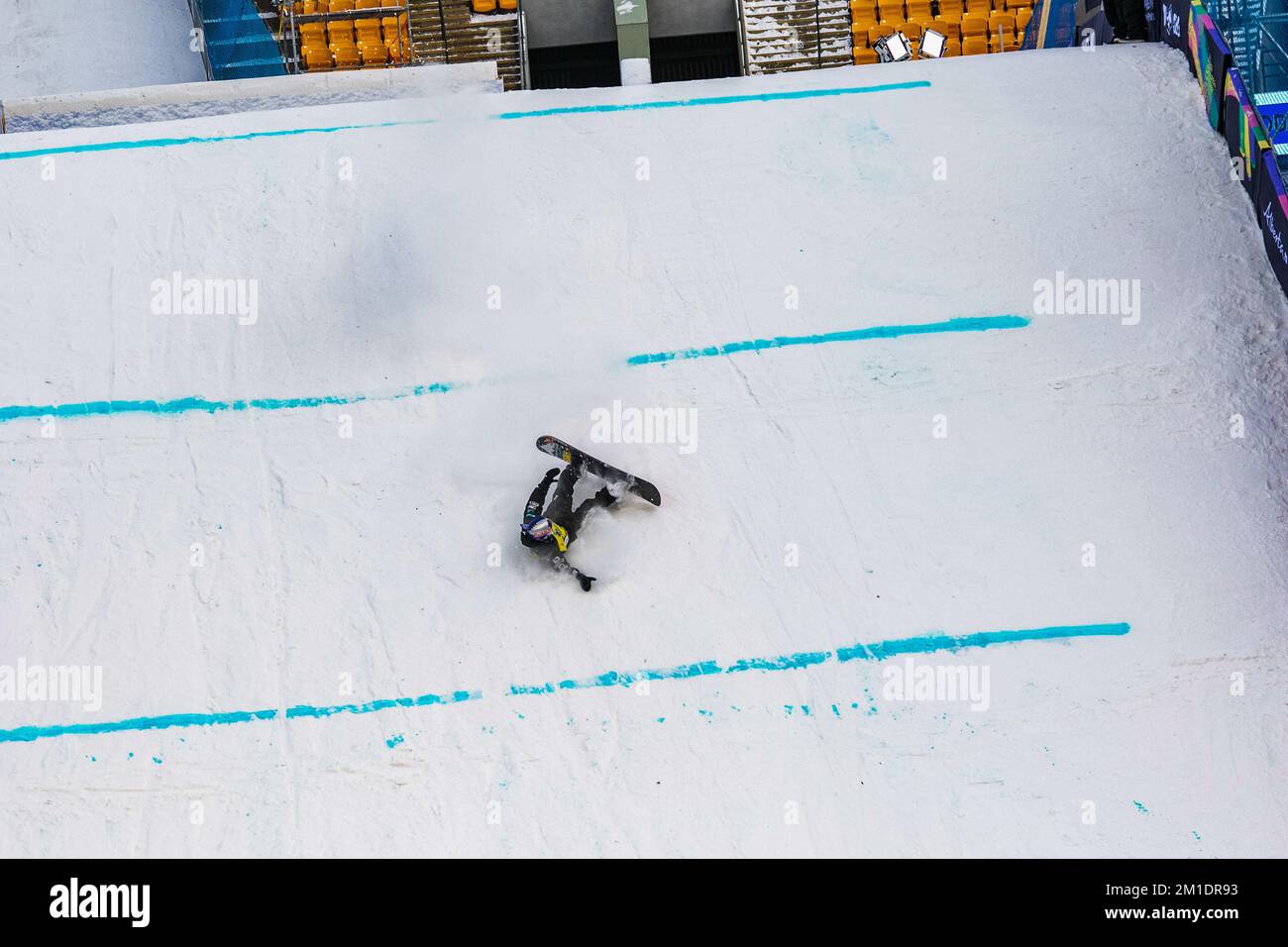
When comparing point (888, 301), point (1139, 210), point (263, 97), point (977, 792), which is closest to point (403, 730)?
point (977, 792)

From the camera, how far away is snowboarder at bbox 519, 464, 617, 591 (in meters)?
5.54

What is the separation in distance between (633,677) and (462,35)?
983 cm

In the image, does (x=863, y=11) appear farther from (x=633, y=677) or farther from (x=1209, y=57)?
(x=633, y=677)

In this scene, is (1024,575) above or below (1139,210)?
below

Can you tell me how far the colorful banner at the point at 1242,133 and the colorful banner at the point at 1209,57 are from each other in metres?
0.07

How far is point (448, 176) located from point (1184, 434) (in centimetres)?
448

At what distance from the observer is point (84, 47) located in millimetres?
12547

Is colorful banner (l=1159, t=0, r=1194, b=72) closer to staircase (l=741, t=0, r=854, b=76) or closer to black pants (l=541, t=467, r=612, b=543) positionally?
staircase (l=741, t=0, r=854, b=76)

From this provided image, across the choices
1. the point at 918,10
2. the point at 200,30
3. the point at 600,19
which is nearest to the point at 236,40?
the point at 200,30

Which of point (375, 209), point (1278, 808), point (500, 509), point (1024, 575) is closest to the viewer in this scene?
point (1278, 808)

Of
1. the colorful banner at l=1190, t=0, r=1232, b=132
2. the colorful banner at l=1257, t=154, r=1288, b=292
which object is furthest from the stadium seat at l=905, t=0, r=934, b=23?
the colorful banner at l=1257, t=154, r=1288, b=292

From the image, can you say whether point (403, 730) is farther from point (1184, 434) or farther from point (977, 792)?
point (1184, 434)

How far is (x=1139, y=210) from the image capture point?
7051 millimetres

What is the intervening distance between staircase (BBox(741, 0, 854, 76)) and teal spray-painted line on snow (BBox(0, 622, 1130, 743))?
8.86 m
